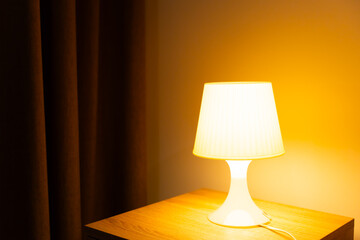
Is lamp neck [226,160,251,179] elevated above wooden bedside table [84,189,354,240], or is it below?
above

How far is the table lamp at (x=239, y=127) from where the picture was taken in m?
1.07

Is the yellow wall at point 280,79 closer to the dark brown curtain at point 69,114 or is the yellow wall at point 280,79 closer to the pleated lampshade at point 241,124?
the dark brown curtain at point 69,114

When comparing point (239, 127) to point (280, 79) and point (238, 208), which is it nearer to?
point (238, 208)

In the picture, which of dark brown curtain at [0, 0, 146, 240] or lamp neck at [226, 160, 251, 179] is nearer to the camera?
lamp neck at [226, 160, 251, 179]

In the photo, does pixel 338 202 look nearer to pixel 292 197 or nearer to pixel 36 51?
pixel 292 197

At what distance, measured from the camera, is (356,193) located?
4.16 feet

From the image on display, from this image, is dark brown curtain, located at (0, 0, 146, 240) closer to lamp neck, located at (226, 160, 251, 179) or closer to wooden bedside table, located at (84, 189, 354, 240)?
wooden bedside table, located at (84, 189, 354, 240)

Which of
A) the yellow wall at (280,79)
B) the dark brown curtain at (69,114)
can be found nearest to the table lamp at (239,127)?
the yellow wall at (280,79)

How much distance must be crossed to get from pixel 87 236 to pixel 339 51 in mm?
889

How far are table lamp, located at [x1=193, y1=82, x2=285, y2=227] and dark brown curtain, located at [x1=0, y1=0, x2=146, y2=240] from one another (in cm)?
50

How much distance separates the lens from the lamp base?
112 centimetres

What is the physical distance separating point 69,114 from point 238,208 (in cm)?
62

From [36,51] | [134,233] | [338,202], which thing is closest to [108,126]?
[36,51]

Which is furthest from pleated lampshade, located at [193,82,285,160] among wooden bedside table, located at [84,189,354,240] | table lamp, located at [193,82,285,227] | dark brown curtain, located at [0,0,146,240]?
dark brown curtain, located at [0,0,146,240]
